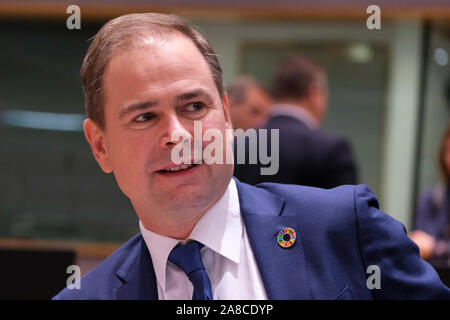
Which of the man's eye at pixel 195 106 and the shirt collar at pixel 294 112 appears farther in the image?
the shirt collar at pixel 294 112

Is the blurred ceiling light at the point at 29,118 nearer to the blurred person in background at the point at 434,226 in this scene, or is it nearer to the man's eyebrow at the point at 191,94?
the blurred person in background at the point at 434,226

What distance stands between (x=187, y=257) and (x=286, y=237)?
0.17m

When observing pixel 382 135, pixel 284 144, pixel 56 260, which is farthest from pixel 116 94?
pixel 382 135

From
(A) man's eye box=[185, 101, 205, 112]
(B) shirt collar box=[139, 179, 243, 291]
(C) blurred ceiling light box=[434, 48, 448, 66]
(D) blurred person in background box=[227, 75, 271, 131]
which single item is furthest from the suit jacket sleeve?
(C) blurred ceiling light box=[434, 48, 448, 66]

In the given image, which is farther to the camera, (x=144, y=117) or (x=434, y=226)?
(x=434, y=226)

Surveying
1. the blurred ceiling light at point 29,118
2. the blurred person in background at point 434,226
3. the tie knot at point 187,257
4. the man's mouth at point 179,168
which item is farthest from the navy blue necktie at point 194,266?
the blurred ceiling light at point 29,118

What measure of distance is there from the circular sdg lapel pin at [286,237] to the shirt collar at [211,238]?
7cm

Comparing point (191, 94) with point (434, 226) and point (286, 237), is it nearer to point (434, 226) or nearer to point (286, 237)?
point (286, 237)

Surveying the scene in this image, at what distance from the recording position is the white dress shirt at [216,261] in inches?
39.2

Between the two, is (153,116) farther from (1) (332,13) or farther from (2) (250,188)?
(1) (332,13)

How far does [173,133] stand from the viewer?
93 cm

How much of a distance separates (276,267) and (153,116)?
0.31m

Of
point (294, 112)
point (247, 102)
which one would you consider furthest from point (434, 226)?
point (247, 102)
